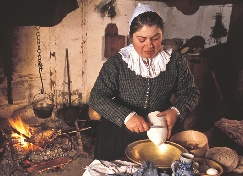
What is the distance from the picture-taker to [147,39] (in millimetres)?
2523

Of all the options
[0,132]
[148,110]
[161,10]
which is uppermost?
[161,10]

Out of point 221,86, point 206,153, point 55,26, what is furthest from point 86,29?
point 206,153

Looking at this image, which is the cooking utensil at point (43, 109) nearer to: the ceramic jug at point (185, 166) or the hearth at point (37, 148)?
the hearth at point (37, 148)

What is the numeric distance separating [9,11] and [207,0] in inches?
187

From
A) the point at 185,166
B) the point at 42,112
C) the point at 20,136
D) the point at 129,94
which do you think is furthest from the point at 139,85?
the point at 42,112

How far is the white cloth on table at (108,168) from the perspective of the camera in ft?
7.24

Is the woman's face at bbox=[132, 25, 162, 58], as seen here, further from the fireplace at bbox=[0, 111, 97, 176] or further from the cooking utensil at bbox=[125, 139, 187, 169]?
the fireplace at bbox=[0, 111, 97, 176]

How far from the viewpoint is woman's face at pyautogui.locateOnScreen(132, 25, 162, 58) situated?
2500 millimetres

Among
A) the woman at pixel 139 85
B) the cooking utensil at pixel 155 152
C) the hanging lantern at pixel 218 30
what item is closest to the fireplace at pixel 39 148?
the woman at pixel 139 85

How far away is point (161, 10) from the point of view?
24.0 ft

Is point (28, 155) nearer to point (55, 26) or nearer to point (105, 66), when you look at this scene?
point (55, 26)

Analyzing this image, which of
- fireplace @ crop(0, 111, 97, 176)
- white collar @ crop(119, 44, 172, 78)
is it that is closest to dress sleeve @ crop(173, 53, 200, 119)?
white collar @ crop(119, 44, 172, 78)

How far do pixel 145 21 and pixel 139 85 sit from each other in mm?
644

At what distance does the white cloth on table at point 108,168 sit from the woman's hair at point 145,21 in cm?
118
